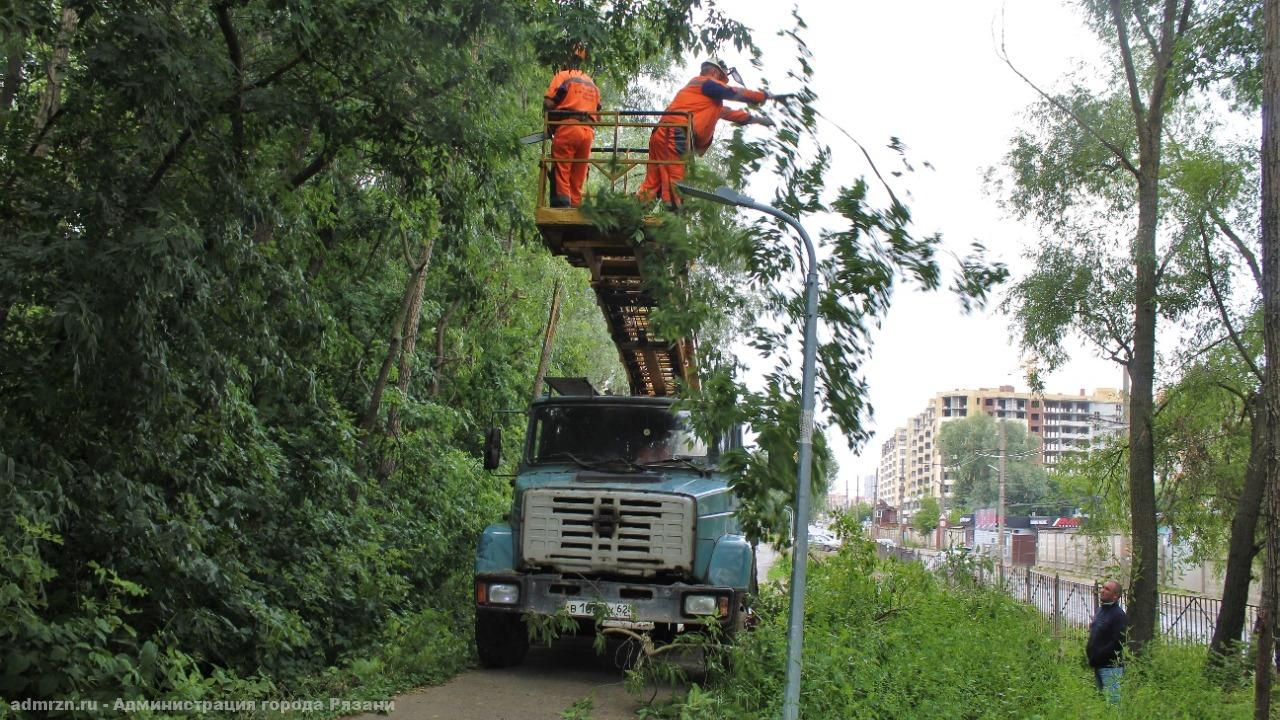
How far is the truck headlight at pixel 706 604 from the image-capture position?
9070 mm

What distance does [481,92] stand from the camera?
35.0 ft

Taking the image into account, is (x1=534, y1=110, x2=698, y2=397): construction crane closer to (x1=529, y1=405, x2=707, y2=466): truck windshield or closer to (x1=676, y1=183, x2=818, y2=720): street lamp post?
(x1=529, y1=405, x2=707, y2=466): truck windshield

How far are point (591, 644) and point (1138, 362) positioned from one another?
9.00m

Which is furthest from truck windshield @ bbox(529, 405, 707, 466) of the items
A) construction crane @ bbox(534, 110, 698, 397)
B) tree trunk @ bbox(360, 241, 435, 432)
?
tree trunk @ bbox(360, 241, 435, 432)

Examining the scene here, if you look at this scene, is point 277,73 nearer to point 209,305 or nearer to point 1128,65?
point 209,305

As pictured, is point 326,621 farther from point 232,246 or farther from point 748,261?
point 748,261

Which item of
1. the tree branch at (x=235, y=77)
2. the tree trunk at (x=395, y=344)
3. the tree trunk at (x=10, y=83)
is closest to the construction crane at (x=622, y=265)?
the tree branch at (x=235, y=77)

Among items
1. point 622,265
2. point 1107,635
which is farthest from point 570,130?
point 1107,635

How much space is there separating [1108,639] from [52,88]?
1148 centimetres

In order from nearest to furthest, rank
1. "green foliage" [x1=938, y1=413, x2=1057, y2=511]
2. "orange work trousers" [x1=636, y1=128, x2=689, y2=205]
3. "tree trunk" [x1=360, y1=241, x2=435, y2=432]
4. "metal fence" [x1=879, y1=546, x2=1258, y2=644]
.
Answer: "orange work trousers" [x1=636, y1=128, x2=689, y2=205] < "tree trunk" [x1=360, y1=241, x2=435, y2=432] < "metal fence" [x1=879, y1=546, x2=1258, y2=644] < "green foliage" [x1=938, y1=413, x2=1057, y2=511]

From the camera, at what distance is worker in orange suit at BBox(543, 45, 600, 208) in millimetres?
9828

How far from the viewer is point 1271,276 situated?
8.52 m

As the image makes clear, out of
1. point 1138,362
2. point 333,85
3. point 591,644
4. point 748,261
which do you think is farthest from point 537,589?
point 1138,362

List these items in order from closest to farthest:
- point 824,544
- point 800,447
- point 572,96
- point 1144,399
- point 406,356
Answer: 1. point 800,447
2. point 572,96
3. point 1144,399
4. point 406,356
5. point 824,544
